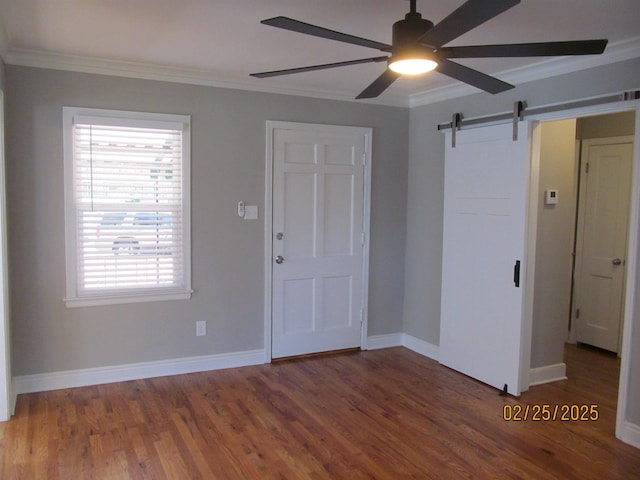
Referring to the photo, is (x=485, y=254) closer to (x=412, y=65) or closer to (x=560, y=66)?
(x=560, y=66)

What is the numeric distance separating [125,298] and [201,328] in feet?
2.22

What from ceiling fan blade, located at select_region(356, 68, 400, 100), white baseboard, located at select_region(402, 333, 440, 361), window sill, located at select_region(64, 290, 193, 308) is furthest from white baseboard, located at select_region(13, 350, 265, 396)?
ceiling fan blade, located at select_region(356, 68, 400, 100)

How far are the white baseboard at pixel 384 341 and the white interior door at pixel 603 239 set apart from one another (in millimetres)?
1924

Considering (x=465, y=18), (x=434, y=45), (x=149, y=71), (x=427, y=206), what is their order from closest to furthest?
(x=465, y=18)
(x=434, y=45)
(x=149, y=71)
(x=427, y=206)

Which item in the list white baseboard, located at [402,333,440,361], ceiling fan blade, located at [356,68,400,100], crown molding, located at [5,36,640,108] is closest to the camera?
ceiling fan blade, located at [356,68,400,100]

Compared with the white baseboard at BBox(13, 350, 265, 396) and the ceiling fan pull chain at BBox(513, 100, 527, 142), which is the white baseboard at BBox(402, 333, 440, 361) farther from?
the ceiling fan pull chain at BBox(513, 100, 527, 142)

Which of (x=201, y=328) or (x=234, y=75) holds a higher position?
(x=234, y=75)

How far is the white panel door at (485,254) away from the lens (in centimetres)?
377

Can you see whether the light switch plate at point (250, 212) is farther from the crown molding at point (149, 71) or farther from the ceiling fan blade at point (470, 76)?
the ceiling fan blade at point (470, 76)

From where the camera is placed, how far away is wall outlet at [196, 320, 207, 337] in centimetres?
423

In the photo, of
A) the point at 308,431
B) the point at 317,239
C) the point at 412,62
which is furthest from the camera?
Answer: the point at 317,239

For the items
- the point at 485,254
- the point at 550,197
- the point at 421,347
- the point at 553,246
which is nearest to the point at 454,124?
the point at 550,197

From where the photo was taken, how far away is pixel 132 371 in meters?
4.01

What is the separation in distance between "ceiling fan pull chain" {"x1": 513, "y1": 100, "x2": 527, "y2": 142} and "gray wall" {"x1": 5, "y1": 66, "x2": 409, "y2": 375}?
1.40 meters
